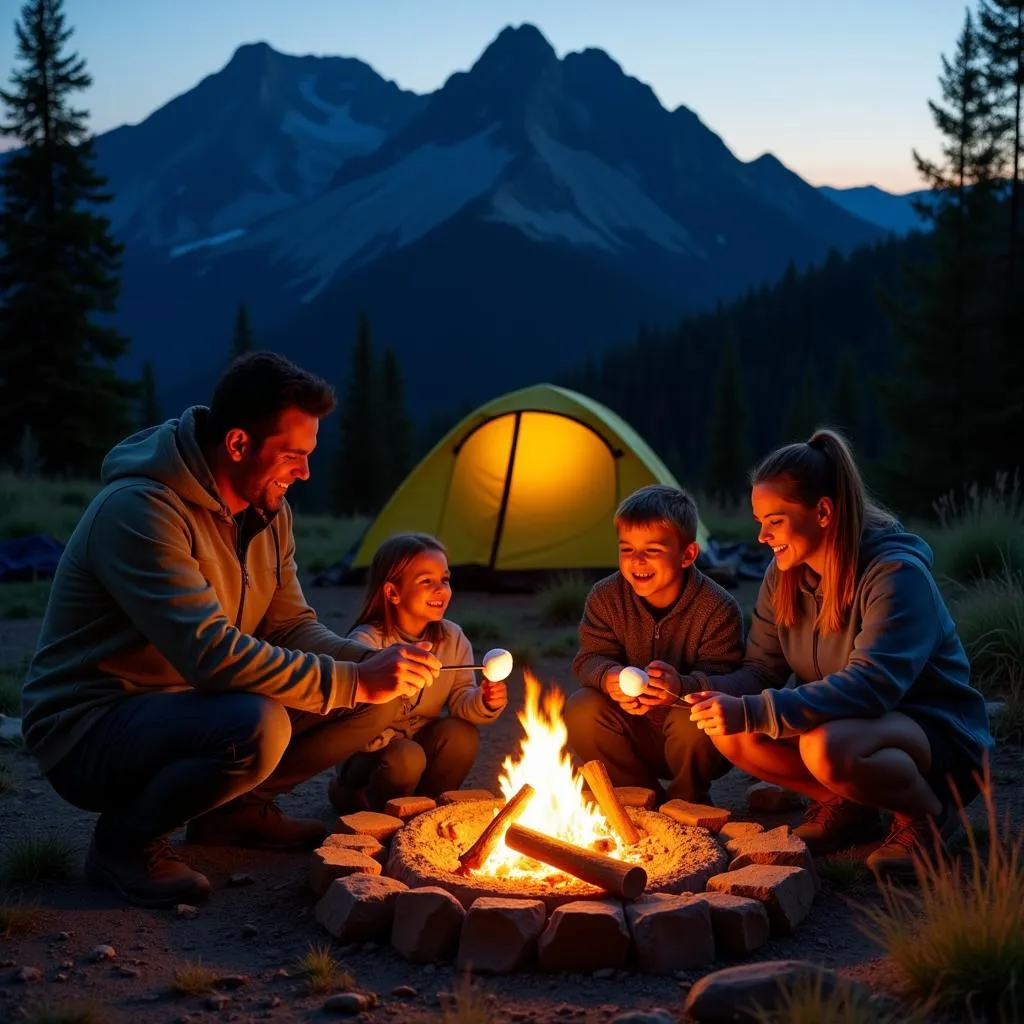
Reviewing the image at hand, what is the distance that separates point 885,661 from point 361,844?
1.77 meters

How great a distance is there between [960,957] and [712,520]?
13899 mm

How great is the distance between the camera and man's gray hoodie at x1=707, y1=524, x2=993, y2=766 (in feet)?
11.8

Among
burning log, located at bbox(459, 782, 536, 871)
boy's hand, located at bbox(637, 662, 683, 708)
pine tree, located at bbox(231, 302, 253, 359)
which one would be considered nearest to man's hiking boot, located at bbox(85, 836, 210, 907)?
burning log, located at bbox(459, 782, 536, 871)

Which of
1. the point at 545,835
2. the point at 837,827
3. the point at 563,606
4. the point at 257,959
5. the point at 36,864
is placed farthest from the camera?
the point at 563,606

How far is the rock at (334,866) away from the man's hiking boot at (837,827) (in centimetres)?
149

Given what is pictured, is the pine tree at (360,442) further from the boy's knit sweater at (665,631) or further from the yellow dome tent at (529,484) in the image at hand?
the boy's knit sweater at (665,631)

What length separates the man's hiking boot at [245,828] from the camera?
4098 millimetres

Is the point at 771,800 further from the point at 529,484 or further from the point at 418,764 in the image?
the point at 529,484

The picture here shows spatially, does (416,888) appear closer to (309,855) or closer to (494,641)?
(309,855)

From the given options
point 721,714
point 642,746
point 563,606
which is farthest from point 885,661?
point 563,606

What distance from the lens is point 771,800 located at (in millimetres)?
4574

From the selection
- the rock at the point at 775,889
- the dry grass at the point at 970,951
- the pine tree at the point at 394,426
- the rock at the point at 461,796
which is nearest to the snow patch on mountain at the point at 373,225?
the pine tree at the point at 394,426

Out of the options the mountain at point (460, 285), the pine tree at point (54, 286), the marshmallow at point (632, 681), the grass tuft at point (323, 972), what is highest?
the mountain at point (460, 285)

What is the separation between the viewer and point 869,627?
12.1ft
